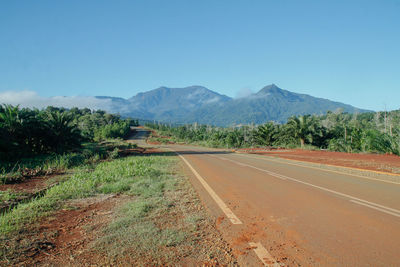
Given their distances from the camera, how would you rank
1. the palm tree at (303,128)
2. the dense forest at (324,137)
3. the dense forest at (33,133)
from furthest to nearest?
the palm tree at (303,128)
the dense forest at (324,137)
the dense forest at (33,133)

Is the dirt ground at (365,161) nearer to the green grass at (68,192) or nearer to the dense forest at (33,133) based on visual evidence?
the green grass at (68,192)

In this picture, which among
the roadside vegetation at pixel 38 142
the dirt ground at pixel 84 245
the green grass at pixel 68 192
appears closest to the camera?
Answer: the dirt ground at pixel 84 245

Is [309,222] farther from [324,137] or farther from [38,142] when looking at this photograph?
[324,137]

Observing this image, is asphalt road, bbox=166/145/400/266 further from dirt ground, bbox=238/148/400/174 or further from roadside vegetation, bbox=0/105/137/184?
roadside vegetation, bbox=0/105/137/184

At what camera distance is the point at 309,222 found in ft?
14.7

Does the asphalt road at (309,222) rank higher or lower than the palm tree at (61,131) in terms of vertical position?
lower

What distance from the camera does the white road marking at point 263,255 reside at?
10.0ft

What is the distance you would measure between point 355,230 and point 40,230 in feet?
16.8

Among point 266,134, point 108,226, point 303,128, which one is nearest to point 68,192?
point 108,226

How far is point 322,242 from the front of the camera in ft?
12.0

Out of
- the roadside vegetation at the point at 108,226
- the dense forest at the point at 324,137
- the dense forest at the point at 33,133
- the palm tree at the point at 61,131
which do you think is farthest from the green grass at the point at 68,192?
the dense forest at the point at 324,137

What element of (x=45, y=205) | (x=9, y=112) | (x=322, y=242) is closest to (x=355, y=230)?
(x=322, y=242)

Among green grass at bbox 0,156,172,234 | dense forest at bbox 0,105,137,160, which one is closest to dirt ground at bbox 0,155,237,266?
green grass at bbox 0,156,172,234

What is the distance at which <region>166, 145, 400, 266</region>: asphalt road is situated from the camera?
325 centimetres
